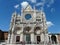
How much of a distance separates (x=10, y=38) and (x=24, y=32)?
5092 millimetres

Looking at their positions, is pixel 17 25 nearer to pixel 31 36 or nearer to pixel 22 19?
pixel 22 19

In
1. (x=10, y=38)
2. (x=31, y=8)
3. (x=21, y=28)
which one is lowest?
(x=10, y=38)

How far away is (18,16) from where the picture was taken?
4247 cm

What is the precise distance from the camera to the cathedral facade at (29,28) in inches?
1559

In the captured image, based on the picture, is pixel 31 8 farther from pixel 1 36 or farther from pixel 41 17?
pixel 1 36

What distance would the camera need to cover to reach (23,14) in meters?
43.1

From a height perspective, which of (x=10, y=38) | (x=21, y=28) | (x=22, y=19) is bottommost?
(x=10, y=38)

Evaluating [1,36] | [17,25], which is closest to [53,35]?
[17,25]

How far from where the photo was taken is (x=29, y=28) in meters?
41.2

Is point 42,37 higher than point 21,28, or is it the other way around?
point 21,28

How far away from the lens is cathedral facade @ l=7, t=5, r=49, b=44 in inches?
1559

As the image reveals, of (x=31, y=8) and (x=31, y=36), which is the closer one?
(x=31, y=36)

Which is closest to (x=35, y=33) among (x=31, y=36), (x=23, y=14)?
(x=31, y=36)

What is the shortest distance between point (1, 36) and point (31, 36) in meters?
11.5
